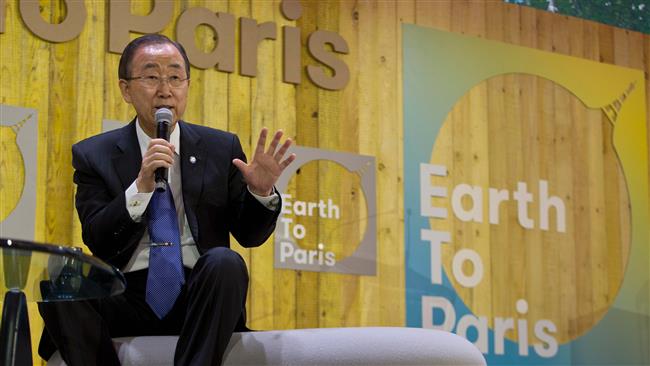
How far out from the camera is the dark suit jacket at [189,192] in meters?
2.83

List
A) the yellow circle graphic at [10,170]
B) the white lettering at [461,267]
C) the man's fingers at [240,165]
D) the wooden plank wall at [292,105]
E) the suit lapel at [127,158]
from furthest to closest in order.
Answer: the white lettering at [461,267] → the wooden plank wall at [292,105] → the yellow circle graphic at [10,170] → the suit lapel at [127,158] → the man's fingers at [240,165]

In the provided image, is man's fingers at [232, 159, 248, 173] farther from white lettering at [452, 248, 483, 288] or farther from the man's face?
white lettering at [452, 248, 483, 288]

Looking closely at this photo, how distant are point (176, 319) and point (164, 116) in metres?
0.52

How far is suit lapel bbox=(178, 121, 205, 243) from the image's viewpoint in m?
2.90

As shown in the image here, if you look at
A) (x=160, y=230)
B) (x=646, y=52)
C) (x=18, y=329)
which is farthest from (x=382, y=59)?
(x=18, y=329)

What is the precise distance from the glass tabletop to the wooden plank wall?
2103mm

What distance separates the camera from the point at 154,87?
2996 millimetres

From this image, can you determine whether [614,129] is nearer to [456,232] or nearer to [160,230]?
[456,232]

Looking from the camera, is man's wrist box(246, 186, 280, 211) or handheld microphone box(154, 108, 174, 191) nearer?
handheld microphone box(154, 108, 174, 191)

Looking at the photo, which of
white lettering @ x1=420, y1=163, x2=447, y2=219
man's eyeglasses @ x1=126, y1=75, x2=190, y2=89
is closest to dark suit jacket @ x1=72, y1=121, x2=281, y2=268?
man's eyeglasses @ x1=126, y1=75, x2=190, y2=89

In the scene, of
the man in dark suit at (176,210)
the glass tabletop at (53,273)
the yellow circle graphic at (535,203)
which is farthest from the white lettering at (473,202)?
the glass tabletop at (53,273)

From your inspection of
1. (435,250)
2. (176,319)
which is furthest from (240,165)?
(435,250)

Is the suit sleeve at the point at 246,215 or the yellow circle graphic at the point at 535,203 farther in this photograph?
the yellow circle graphic at the point at 535,203

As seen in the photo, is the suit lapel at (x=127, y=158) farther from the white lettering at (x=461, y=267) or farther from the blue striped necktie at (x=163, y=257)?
the white lettering at (x=461, y=267)
